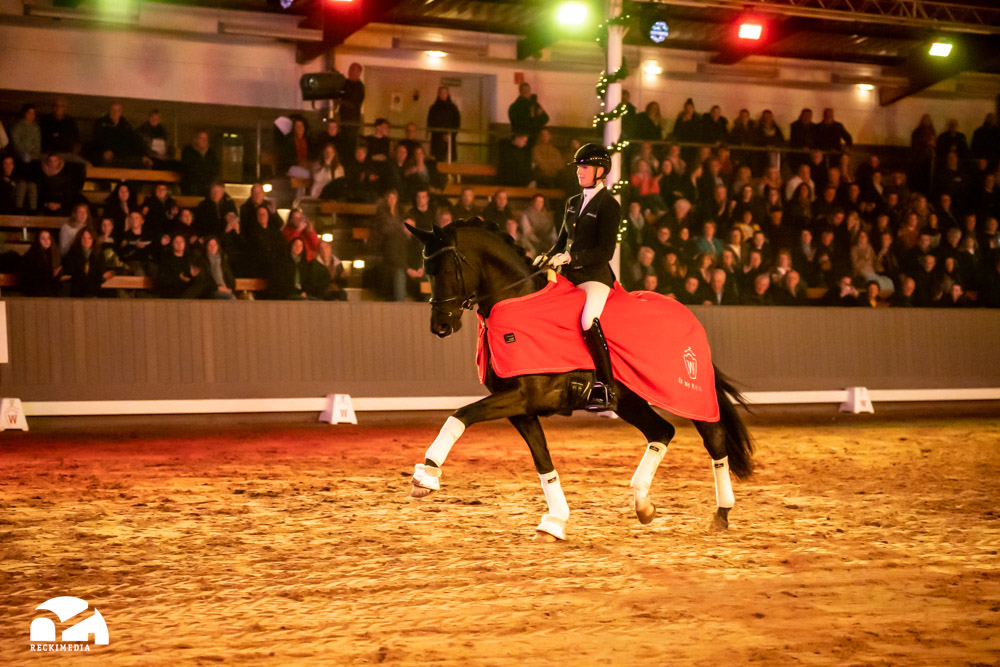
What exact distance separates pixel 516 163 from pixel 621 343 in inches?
456

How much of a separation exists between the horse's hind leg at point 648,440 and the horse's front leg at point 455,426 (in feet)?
3.38

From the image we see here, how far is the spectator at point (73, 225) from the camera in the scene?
1332cm

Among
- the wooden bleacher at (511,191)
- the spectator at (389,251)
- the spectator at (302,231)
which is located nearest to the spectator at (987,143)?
the wooden bleacher at (511,191)

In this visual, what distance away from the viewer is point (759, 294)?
16.0 metres

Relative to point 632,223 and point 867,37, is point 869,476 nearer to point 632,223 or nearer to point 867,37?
point 632,223

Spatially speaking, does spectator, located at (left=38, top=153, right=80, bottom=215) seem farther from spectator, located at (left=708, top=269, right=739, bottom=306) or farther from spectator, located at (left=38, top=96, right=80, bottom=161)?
spectator, located at (left=708, top=269, right=739, bottom=306)

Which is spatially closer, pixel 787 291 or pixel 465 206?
pixel 465 206

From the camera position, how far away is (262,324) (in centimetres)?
1327

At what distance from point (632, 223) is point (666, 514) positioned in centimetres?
922

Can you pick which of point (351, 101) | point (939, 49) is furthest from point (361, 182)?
point (939, 49)

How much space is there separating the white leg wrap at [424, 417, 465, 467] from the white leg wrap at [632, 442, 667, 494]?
137cm

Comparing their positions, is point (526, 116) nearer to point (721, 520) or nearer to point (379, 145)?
point (379, 145)

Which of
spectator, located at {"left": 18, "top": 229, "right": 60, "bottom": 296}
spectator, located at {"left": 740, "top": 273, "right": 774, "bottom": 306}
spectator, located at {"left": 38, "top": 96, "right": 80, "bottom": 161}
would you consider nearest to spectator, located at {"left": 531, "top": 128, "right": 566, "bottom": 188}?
spectator, located at {"left": 740, "top": 273, "right": 774, "bottom": 306}

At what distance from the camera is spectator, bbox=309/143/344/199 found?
15.9m
